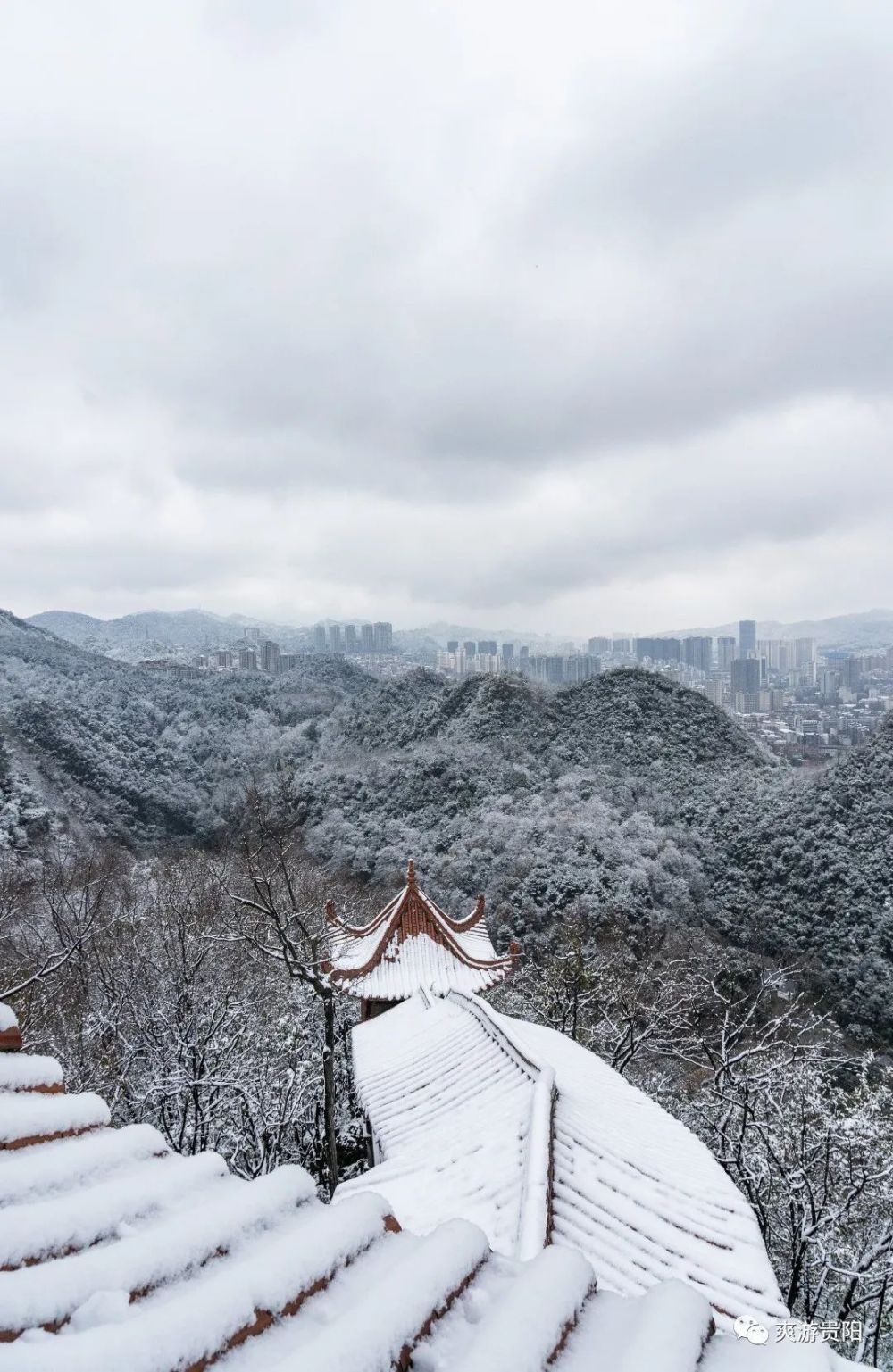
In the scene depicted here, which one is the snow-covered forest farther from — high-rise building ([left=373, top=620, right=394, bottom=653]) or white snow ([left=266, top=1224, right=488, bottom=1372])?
high-rise building ([left=373, top=620, right=394, bottom=653])

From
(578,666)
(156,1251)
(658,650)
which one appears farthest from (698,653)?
(156,1251)

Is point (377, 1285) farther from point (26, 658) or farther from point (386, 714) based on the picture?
point (26, 658)

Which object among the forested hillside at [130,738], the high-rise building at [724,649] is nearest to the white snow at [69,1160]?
the forested hillside at [130,738]

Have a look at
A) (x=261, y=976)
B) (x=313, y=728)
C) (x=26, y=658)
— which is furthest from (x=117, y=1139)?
(x=26, y=658)

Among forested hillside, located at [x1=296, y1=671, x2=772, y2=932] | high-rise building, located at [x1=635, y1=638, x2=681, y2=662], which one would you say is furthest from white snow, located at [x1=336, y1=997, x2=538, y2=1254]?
high-rise building, located at [x1=635, y1=638, x2=681, y2=662]

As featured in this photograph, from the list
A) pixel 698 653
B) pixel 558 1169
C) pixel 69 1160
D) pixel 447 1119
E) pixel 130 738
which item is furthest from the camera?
pixel 698 653

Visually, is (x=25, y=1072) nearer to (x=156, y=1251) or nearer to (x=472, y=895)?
(x=156, y=1251)

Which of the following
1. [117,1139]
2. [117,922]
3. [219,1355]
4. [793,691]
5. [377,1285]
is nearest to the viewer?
[219,1355]
